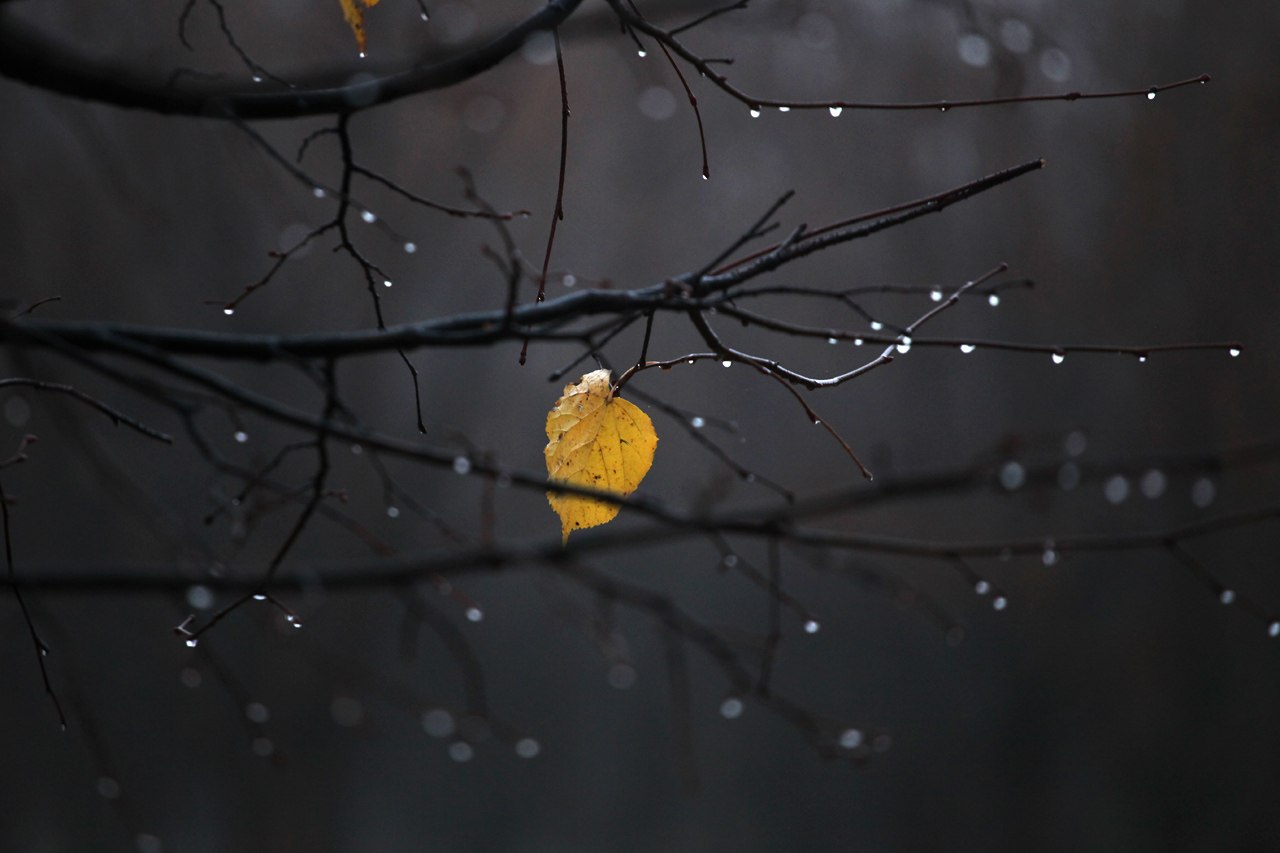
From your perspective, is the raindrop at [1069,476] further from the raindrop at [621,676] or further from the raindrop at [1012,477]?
the raindrop at [621,676]

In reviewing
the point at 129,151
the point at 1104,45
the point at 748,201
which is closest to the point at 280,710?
the point at 129,151

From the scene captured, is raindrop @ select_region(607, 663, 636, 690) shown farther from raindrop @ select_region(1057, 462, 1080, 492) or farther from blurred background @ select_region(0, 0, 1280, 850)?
raindrop @ select_region(1057, 462, 1080, 492)

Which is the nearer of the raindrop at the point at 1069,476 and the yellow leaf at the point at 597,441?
the yellow leaf at the point at 597,441

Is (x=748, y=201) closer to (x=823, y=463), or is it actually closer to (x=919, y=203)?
(x=823, y=463)

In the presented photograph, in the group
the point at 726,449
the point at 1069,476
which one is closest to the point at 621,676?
the point at 726,449

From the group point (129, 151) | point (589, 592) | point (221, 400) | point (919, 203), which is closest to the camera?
point (919, 203)

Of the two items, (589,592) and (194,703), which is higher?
(589,592)

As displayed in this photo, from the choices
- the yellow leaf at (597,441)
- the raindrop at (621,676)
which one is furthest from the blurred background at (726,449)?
the yellow leaf at (597,441)

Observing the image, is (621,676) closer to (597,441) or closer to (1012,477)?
(1012,477)
